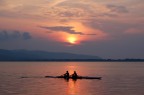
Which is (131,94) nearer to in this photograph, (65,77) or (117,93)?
(117,93)

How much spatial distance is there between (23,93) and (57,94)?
4596 millimetres

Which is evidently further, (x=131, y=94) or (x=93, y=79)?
(x=93, y=79)

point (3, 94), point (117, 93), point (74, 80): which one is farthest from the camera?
point (74, 80)

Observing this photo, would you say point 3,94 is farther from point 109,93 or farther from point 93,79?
point 93,79

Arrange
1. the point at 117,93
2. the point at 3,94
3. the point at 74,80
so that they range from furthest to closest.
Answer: the point at 74,80 < the point at 117,93 < the point at 3,94

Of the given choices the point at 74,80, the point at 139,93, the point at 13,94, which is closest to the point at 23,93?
the point at 13,94

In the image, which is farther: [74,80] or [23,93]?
[74,80]

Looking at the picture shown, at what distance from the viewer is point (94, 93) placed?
4403 centimetres

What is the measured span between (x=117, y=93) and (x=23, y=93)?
12.9m

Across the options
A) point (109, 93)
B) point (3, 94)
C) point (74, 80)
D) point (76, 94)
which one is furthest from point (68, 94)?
point (74, 80)

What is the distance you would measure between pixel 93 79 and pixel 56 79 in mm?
7930

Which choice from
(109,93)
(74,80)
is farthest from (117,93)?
(74,80)

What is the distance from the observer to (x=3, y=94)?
137ft

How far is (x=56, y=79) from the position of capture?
225 feet
